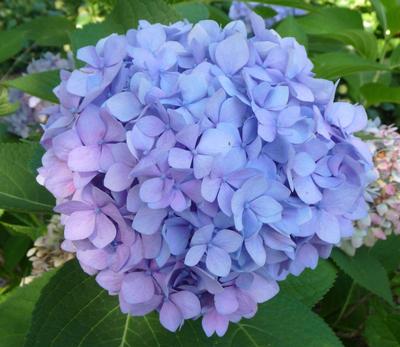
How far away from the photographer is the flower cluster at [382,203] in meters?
1.46

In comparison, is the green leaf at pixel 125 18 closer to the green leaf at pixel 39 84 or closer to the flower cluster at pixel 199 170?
the green leaf at pixel 39 84

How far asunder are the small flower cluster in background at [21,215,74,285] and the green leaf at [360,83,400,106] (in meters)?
0.87

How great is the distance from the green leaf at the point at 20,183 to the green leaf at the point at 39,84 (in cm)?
15

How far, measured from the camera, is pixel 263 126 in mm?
861

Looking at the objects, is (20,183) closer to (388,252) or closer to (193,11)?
(193,11)

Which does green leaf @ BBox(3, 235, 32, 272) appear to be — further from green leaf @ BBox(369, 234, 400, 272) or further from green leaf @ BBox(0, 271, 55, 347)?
green leaf @ BBox(369, 234, 400, 272)

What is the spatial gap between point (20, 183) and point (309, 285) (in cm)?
62

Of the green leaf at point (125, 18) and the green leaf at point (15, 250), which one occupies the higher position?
the green leaf at point (125, 18)

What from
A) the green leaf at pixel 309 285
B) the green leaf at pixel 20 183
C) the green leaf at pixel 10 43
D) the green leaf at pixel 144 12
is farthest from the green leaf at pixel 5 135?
the green leaf at pixel 309 285

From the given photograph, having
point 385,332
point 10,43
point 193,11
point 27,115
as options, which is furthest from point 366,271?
point 10,43

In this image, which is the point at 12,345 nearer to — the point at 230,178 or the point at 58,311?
the point at 58,311

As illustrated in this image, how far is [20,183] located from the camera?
1.21m

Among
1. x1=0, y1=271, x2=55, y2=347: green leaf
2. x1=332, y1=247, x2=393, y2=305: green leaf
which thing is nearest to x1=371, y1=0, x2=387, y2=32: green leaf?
x1=332, y1=247, x2=393, y2=305: green leaf

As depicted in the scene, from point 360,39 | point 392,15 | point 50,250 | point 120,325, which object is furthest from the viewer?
point 392,15
